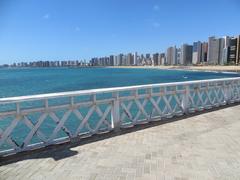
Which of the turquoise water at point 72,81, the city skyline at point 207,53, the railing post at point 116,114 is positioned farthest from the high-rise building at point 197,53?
the railing post at point 116,114

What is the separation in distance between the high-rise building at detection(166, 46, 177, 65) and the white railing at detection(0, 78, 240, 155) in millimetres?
172625

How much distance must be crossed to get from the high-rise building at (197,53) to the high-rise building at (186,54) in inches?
145

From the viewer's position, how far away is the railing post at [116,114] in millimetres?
5508

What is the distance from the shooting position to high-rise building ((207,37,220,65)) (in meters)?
136

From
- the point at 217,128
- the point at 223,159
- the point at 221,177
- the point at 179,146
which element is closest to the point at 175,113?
the point at 217,128

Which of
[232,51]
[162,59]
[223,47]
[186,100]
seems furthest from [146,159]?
[162,59]

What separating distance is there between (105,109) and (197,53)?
537 feet

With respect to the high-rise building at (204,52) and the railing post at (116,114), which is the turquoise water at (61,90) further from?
the high-rise building at (204,52)

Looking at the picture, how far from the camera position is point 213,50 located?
459ft

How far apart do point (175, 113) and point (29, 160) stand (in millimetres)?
4734

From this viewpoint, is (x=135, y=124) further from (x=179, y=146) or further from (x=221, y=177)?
(x=221, y=177)

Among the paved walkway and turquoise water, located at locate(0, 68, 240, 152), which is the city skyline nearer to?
turquoise water, located at locate(0, 68, 240, 152)

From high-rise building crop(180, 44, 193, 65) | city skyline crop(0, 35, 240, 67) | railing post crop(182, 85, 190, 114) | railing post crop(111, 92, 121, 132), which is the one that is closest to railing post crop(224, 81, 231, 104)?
railing post crop(182, 85, 190, 114)

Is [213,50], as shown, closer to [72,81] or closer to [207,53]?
[207,53]
